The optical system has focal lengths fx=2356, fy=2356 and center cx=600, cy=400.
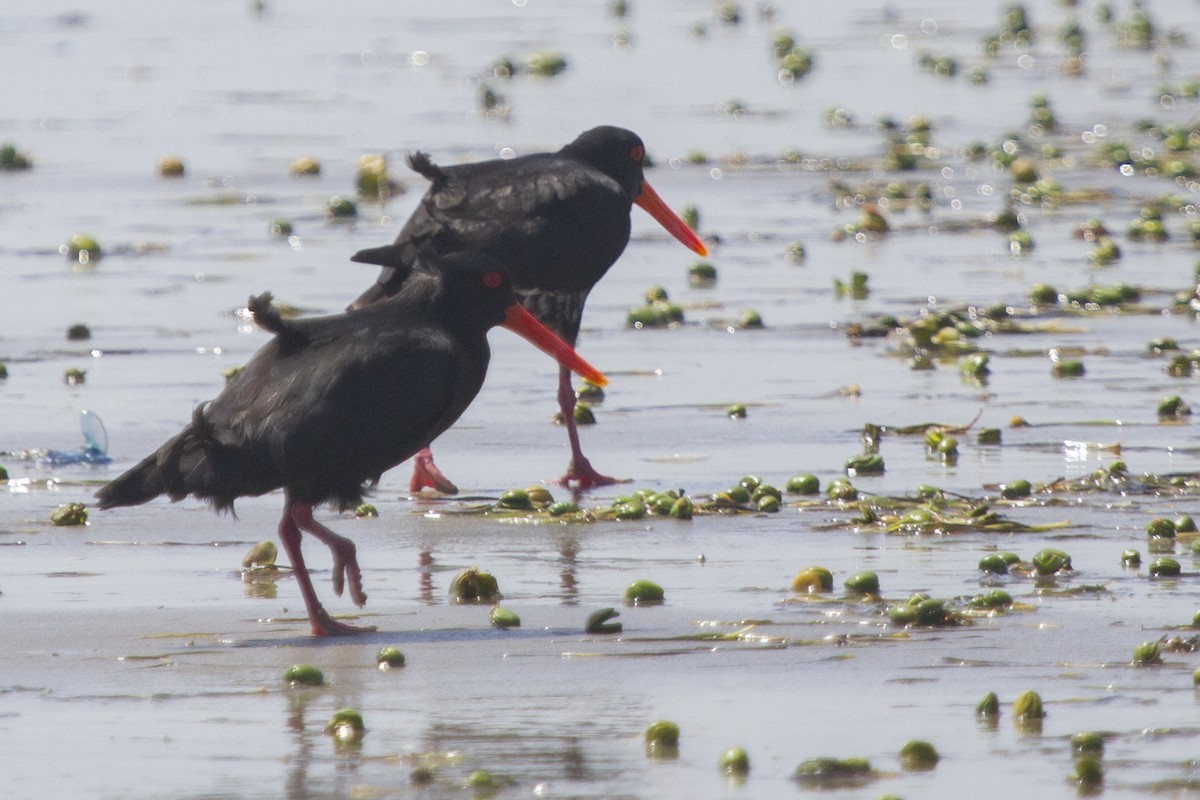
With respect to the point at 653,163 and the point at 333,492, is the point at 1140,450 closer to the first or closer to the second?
the point at 333,492

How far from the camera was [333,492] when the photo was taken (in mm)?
6070

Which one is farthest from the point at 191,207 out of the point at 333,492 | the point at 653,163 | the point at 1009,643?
the point at 1009,643

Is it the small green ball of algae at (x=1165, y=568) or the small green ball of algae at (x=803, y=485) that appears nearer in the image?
the small green ball of algae at (x=1165, y=568)

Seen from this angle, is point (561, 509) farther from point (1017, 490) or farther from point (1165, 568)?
point (1165, 568)

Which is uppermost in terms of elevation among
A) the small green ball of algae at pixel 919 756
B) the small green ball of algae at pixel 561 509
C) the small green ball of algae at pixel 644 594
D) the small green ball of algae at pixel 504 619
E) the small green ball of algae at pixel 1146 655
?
the small green ball of algae at pixel 561 509

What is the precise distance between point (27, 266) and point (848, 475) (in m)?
6.03

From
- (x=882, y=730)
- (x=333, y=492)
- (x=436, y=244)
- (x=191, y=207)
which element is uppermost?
(x=191, y=207)

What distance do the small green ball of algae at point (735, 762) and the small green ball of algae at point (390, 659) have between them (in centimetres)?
117

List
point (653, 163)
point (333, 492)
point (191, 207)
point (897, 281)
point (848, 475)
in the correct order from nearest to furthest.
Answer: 1. point (333, 492)
2. point (848, 475)
3. point (897, 281)
4. point (191, 207)
5. point (653, 163)

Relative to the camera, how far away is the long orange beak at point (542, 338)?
677cm

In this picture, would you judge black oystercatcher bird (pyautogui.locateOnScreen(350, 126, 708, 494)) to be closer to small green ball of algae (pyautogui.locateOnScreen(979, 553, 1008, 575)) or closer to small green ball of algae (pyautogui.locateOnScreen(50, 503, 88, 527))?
small green ball of algae (pyautogui.locateOnScreen(50, 503, 88, 527))

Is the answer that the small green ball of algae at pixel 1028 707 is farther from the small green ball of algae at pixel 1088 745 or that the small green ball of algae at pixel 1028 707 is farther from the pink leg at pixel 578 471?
the pink leg at pixel 578 471

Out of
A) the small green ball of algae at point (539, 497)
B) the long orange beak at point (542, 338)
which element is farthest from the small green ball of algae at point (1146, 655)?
the small green ball of algae at point (539, 497)

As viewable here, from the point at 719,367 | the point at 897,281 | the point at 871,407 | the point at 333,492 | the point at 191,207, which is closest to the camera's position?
the point at 333,492
